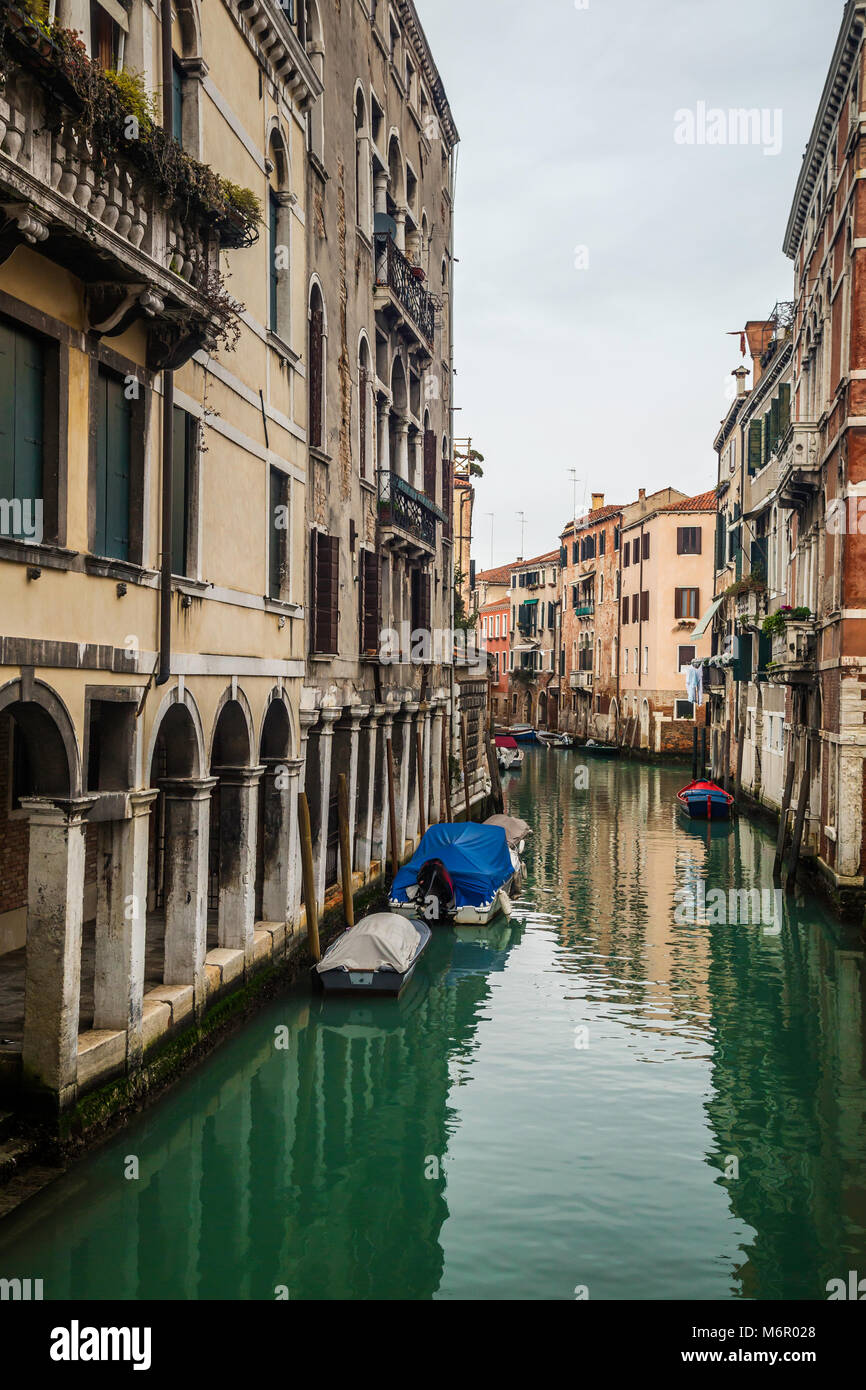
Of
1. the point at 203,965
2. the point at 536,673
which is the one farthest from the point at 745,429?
the point at 536,673

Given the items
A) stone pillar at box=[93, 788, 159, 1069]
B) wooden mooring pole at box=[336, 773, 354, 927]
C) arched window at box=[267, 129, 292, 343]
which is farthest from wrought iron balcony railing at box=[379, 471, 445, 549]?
stone pillar at box=[93, 788, 159, 1069]

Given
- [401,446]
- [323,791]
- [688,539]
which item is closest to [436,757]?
[401,446]

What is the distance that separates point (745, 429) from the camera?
36781mm

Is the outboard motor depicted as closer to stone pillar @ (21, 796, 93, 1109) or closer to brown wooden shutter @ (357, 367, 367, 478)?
brown wooden shutter @ (357, 367, 367, 478)

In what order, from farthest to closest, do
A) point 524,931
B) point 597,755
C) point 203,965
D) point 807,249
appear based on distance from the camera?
point 597,755
point 807,249
point 524,931
point 203,965

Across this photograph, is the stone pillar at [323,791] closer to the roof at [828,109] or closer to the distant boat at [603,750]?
the roof at [828,109]

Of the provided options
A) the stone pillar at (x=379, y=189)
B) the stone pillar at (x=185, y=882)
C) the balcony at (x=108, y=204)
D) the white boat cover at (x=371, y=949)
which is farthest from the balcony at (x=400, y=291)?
the stone pillar at (x=185, y=882)

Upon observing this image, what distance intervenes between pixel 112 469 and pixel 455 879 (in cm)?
1069

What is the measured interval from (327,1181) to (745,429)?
103ft

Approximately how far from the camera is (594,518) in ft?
202

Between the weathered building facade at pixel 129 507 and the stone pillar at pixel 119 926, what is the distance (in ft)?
0.06

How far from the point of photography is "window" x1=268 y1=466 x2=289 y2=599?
13.9 m

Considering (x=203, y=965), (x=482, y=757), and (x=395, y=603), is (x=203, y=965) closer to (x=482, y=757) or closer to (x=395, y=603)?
(x=395, y=603)

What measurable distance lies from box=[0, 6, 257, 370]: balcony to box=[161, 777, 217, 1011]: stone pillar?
3.59 m
